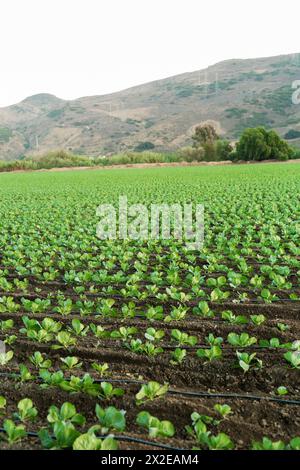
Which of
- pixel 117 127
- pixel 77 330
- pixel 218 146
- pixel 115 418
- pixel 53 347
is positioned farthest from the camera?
pixel 117 127

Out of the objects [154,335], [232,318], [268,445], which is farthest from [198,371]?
[268,445]

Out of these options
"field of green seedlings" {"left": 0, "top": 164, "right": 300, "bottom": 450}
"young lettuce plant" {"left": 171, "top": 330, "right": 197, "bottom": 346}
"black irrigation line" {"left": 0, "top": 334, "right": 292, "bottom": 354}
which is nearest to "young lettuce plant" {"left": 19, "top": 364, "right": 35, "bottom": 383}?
"field of green seedlings" {"left": 0, "top": 164, "right": 300, "bottom": 450}

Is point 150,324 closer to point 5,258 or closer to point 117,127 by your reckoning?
point 5,258

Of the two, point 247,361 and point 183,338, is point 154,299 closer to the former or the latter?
point 183,338

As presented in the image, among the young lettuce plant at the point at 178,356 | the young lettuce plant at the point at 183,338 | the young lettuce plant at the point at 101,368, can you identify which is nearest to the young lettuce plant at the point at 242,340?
the young lettuce plant at the point at 183,338

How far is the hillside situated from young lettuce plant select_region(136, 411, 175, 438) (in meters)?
93.3

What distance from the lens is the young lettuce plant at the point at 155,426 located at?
3062mm

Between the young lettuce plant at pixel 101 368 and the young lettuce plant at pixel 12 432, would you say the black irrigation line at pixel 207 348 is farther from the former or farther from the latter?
the young lettuce plant at pixel 12 432

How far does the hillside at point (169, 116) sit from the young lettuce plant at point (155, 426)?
306ft

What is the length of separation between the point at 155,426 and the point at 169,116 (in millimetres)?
119822

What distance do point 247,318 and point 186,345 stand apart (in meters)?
1.12

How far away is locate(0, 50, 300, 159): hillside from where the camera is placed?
10188 centimetres

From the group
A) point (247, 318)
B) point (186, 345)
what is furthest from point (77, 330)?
point (247, 318)

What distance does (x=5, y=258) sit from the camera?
356 inches
